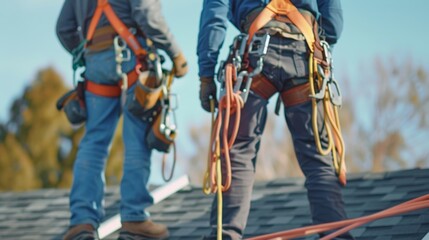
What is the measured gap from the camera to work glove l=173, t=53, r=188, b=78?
236 inches

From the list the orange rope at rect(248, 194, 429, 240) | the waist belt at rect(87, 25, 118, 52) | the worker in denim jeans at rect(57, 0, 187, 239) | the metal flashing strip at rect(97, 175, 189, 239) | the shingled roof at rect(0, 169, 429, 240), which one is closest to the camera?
the orange rope at rect(248, 194, 429, 240)

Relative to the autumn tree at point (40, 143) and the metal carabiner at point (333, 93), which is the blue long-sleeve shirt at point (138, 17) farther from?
the autumn tree at point (40, 143)

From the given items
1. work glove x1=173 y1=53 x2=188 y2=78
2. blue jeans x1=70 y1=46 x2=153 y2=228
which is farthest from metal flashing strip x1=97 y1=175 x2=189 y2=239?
work glove x1=173 y1=53 x2=188 y2=78

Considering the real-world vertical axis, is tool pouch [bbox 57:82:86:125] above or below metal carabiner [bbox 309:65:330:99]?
below

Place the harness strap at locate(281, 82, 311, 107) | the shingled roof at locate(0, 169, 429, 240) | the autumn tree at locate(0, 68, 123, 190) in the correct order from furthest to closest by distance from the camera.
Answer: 1. the autumn tree at locate(0, 68, 123, 190)
2. the shingled roof at locate(0, 169, 429, 240)
3. the harness strap at locate(281, 82, 311, 107)

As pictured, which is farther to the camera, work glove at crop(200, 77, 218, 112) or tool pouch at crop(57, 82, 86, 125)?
tool pouch at crop(57, 82, 86, 125)

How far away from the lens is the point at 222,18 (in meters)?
4.89

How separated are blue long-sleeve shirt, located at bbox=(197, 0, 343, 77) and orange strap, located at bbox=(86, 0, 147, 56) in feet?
3.07

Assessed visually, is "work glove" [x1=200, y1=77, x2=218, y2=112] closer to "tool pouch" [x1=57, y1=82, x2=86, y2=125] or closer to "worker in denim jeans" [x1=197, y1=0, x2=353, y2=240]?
"worker in denim jeans" [x1=197, y1=0, x2=353, y2=240]

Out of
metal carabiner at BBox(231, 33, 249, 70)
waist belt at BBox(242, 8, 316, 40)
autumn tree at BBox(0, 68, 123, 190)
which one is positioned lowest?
autumn tree at BBox(0, 68, 123, 190)

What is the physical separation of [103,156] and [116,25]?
763mm

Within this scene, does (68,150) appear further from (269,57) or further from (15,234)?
(269,57)

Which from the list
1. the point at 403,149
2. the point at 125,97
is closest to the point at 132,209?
the point at 125,97

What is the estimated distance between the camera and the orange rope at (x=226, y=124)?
4.64m
